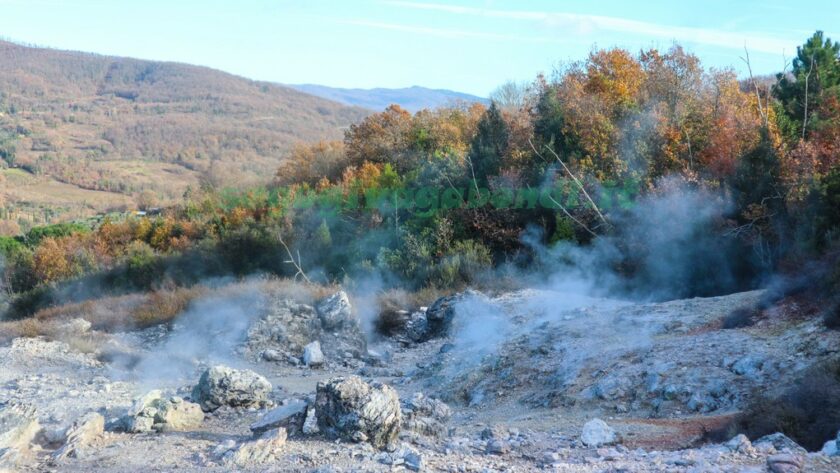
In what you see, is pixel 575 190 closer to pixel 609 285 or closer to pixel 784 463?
pixel 609 285

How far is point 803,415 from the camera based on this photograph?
23.5 ft

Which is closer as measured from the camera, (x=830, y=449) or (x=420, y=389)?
(x=830, y=449)

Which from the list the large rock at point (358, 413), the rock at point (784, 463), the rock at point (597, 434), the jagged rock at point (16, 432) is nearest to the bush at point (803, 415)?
the rock at point (784, 463)

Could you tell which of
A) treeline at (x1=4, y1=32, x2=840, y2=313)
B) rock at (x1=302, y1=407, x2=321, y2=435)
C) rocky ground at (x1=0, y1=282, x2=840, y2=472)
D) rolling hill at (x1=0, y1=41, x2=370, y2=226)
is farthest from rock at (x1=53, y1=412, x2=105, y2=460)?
rolling hill at (x1=0, y1=41, x2=370, y2=226)

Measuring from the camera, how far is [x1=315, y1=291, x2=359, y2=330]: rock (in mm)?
15500

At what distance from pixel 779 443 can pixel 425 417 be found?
348 centimetres

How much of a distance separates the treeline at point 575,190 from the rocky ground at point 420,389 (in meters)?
3.33

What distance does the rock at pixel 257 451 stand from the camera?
6.86 meters

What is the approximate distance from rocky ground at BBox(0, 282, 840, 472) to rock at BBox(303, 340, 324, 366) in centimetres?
3

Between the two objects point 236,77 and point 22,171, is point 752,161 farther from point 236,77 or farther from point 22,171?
point 236,77

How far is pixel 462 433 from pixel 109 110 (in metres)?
124

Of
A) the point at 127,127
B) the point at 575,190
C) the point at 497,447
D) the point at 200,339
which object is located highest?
the point at 575,190

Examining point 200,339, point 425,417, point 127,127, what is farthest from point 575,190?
point 127,127

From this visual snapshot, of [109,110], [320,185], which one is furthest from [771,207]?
[109,110]
